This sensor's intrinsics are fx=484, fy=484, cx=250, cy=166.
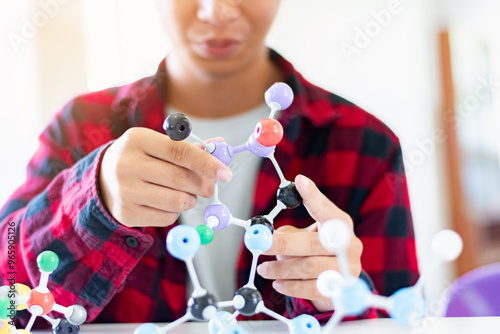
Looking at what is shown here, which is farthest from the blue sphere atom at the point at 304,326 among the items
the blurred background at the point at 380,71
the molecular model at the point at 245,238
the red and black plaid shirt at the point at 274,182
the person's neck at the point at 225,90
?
the blurred background at the point at 380,71

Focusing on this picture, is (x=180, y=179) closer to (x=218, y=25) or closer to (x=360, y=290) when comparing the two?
(x=360, y=290)

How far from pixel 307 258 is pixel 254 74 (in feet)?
1.39

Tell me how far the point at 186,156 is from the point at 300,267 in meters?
0.16

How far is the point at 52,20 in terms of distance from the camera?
1.22m

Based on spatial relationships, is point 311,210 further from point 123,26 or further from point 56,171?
point 123,26

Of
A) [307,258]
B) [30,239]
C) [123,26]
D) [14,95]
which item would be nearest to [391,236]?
[307,258]

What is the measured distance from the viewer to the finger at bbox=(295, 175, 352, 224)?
39 cm

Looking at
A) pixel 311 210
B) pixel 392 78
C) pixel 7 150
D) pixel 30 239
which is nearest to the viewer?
pixel 311 210

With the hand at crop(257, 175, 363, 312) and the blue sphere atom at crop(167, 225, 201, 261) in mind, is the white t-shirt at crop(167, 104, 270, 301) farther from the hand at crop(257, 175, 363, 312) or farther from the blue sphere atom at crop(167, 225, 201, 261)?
the blue sphere atom at crop(167, 225, 201, 261)

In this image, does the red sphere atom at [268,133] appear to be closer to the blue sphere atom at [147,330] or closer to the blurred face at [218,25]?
the blue sphere atom at [147,330]

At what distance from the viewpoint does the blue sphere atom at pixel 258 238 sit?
347mm

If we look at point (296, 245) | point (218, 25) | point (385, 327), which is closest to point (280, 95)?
point (296, 245)

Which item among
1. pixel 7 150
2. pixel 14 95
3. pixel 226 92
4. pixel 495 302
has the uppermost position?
pixel 226 92

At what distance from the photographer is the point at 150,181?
0.43 m
